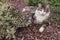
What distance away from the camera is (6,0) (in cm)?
534

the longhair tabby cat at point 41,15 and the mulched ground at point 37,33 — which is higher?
the longhair tabby cat at point 41,15

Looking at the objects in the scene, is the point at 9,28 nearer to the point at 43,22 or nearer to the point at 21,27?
the point at 21,27

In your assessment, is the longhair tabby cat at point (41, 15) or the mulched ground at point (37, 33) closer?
the mulched ground at point (37, 33)

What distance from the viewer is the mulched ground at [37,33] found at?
455cm

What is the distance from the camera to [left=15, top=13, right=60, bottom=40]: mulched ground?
455 centimetres

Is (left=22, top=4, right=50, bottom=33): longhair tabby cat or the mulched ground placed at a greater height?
(left=22, top=4, right=50, bottom=33): longhair tabby cat

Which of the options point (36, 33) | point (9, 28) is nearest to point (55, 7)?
point (36, 33)

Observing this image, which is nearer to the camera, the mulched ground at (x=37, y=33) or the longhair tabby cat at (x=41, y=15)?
the mulched ground at (x=37, y=33)

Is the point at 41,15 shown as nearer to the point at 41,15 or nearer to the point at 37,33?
the point at 41,15

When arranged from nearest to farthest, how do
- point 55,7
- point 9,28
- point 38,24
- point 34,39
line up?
point 9,28
point 34,39
point 38,24
point 55,7

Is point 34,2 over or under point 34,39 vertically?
over

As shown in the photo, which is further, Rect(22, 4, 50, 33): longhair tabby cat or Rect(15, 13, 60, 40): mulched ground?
Rect(22, 4, 50, 33): longhair tabby cat

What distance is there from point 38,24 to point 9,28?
833mm

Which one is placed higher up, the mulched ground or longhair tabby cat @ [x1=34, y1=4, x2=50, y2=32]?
longhair tabby cat @ [x1=34, y1=4, x2=50, y2=32]
